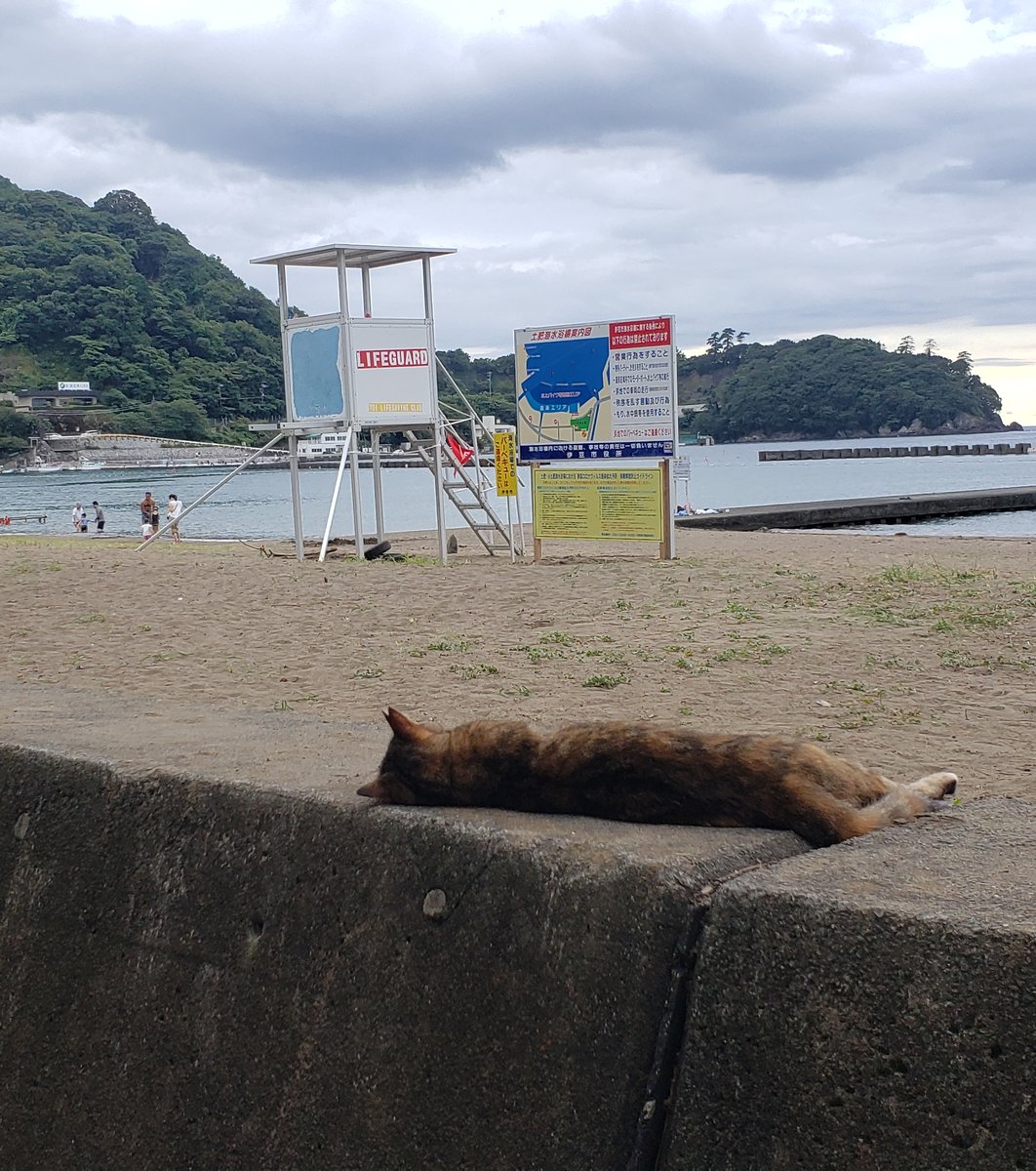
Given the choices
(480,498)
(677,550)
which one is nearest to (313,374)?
(480,498)

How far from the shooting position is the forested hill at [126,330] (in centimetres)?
13975

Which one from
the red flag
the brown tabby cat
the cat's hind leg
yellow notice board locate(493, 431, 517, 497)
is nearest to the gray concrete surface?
the brown tabby cat

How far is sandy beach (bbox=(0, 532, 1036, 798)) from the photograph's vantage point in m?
5.83

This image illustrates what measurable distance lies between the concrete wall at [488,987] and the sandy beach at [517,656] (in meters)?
0.47

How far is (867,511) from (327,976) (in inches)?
1514

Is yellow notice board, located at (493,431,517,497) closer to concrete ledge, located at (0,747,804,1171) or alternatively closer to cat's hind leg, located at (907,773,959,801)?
concrete ledge, located at (0,747,804,1171)

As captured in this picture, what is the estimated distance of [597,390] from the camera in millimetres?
19266

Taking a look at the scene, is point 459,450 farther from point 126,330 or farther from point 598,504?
point 126,330

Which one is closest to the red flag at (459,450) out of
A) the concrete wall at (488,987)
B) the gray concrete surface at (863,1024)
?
the concrete wall at (488,987)

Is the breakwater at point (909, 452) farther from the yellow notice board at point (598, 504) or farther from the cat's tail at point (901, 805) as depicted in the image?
the cat's tail at point (901, 805)

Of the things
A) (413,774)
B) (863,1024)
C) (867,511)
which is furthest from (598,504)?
(867,511)

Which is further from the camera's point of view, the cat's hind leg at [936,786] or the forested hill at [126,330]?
the forested hill at [126,330]

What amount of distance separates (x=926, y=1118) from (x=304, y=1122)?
1881 mm

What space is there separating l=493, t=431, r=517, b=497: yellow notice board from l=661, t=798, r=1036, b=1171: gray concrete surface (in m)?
18.4
